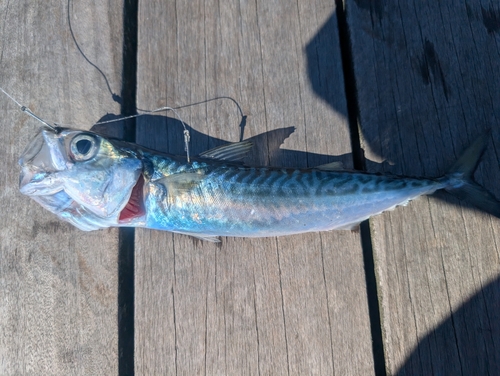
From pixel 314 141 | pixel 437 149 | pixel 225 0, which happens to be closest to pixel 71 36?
pixel 225 0

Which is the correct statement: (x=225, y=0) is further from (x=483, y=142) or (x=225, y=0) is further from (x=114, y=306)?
(x=114, y=306)

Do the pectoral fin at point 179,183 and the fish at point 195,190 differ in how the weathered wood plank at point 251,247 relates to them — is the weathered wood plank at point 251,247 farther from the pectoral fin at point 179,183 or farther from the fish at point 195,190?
the pectoral fin at point 179,183

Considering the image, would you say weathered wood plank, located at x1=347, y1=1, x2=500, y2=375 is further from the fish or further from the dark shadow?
the fish

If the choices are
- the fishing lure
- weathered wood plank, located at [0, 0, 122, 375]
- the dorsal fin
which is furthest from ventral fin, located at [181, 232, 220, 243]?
weathered wood plank, located at [0, 0, 122, 375]

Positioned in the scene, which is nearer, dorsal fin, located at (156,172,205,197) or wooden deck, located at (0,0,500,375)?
dorsal fin, located at (156,172,205,197)

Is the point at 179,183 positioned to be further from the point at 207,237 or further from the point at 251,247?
the point at 251,247

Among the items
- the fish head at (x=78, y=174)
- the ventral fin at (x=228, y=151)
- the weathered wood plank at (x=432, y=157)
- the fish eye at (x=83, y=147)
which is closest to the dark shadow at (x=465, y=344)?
the weathered wood plank at (x=432, y=157)

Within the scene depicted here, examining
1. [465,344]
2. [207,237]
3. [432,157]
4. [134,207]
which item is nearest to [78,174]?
[134,207]
